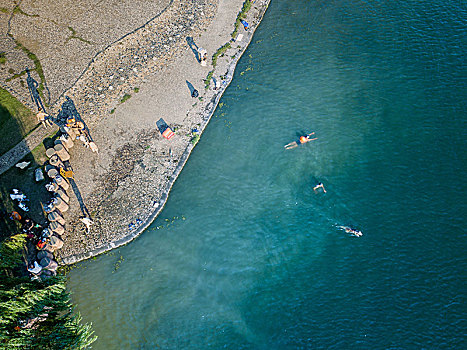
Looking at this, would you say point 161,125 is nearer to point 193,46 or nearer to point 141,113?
point 141,113

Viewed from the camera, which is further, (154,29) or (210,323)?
(154,29)

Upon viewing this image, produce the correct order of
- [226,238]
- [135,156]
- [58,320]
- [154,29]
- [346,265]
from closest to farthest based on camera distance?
[58,320]
[346,265]
[226,238]
[135,156]
[154,29]

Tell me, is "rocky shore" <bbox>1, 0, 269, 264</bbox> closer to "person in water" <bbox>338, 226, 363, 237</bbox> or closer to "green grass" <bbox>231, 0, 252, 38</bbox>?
"green grass" <bbox>231, 0, 252, 38</bbox>

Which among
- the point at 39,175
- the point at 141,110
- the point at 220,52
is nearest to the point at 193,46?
the point at 220,52

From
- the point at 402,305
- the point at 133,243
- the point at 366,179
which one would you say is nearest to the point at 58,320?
the point at 133,243

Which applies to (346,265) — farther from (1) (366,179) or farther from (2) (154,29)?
(2) (154,29)

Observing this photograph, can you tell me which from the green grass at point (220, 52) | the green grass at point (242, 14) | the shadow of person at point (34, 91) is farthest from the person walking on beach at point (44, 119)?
the green grass at point (242, 14)
